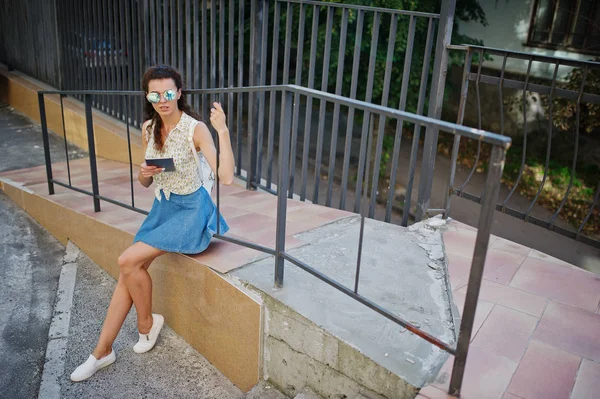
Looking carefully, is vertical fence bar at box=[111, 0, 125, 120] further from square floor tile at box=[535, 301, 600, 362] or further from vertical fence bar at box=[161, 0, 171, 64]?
square floor tile at box=[535, 301, 600, 362]

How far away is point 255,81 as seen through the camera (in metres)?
4.55

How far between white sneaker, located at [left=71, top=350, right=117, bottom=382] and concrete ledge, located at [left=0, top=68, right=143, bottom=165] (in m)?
3.25

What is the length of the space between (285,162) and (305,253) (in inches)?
30.5

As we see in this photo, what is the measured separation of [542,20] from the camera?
997cm

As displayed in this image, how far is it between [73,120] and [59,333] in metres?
4.21

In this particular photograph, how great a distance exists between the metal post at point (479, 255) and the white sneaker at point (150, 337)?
1.89m

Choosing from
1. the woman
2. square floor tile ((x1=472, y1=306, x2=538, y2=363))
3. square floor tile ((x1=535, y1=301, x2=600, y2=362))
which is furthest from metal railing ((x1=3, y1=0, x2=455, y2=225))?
square floor tile ((x1=535, y1=301, x2=600, y2=362))

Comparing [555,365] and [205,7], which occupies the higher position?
[205,7]

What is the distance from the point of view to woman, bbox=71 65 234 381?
2891 millimetres

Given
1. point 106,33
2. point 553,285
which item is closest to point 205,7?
point 106,33

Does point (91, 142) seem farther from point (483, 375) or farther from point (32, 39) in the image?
point (32, 39)

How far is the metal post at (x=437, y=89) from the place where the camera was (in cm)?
343

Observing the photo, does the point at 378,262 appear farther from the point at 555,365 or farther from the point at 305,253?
the point at 555,365

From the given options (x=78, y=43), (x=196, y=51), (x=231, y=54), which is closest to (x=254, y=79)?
(x=231, y=54)
